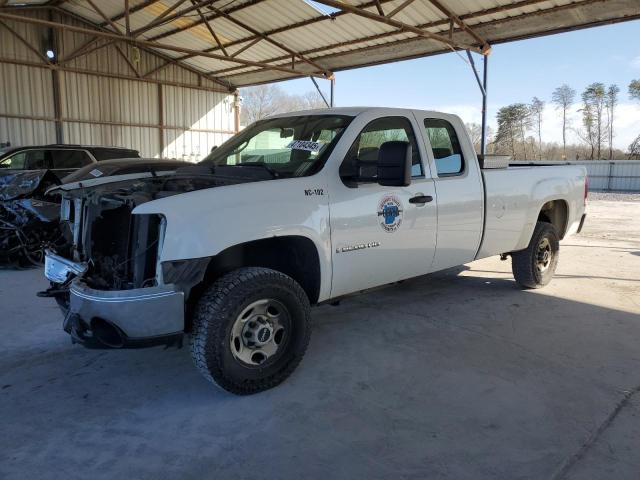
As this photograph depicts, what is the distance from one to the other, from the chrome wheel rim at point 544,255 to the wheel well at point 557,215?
0.33 metres

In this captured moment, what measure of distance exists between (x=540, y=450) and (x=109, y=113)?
19.2m

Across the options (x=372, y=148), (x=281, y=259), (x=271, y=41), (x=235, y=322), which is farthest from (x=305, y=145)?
(x=271, y=41)

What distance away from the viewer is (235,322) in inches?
131

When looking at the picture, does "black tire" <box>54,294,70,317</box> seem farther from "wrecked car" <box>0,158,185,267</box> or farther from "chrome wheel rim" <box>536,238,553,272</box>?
"chrome wheel rim" <box>536,238,553,272</box>

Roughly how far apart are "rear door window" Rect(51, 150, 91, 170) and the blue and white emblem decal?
865 centimetres

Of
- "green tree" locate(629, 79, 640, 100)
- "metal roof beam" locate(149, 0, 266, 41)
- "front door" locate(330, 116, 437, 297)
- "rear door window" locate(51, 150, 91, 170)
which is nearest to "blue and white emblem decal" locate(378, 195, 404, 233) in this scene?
"front door" locate(330, 116, 437, 297)

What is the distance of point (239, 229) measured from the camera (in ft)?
10.7

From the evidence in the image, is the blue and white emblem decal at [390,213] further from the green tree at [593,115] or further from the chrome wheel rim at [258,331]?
the green tree at [593,115]

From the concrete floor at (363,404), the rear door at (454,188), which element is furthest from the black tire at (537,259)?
the rear door at (454,188)

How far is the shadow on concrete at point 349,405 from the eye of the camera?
2.77 metres

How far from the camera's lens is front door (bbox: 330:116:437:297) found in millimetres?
3877

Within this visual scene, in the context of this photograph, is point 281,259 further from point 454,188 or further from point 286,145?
point 454,188

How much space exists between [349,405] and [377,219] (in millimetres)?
1426

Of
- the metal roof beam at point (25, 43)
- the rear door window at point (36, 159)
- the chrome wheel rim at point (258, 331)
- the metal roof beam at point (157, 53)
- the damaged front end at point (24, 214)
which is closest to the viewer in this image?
the chrome wheel rim at point (258, 331)
